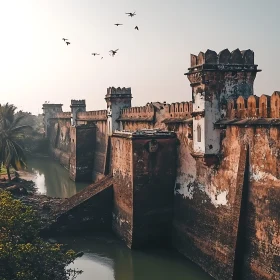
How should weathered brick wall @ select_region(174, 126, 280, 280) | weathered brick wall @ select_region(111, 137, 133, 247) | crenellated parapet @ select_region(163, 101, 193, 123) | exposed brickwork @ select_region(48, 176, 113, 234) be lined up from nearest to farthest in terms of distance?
1. weathered brick wall @ select_region(174, 126, 280, 280)
2. weathered brick wall @ select_region(111, 137, 133, 247)
3. crenellated parapet @ select_region(163, 101, 193, 123)
4. exposed brickwork @ select_region(48, 176, 113, 234)

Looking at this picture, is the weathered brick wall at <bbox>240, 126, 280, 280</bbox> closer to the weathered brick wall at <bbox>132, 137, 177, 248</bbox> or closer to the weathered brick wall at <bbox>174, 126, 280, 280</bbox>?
the weathered brick wall at <bbox>174, 126, 280, 280</bbox>

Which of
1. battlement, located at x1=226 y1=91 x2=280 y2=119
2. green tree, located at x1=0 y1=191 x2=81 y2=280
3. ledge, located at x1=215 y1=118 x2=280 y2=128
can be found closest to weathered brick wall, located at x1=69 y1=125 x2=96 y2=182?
green tree, located at x1=0 y1=191 x2=81 y2=280

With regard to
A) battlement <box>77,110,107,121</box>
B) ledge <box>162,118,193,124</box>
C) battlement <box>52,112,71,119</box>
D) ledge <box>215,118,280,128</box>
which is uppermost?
battlement <box>52,112,71,119</box>

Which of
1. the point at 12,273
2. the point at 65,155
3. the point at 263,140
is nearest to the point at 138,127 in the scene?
the point at 263,140

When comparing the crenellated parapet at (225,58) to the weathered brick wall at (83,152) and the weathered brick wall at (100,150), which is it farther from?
the weathered brick wall at (83,152)

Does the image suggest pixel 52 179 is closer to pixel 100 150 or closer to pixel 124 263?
pixel 100 150

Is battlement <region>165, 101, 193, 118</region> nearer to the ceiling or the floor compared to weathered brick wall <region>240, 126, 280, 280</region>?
nearer to the ceiling

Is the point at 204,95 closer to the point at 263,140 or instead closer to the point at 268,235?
the point at 263,140
